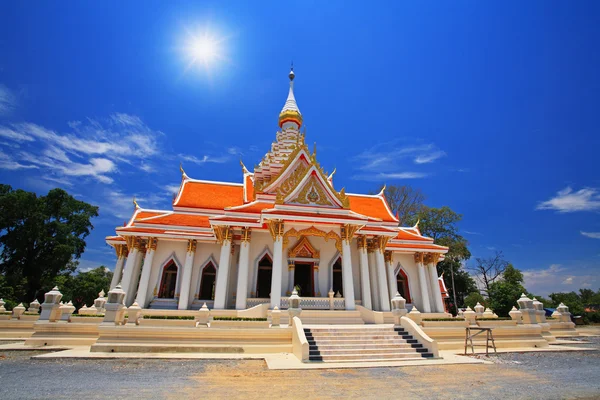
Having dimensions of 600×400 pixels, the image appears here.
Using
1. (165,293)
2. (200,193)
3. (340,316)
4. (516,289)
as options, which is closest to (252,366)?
(340,316)

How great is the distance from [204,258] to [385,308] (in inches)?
338

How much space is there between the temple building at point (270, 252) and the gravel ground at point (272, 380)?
17.8 feet

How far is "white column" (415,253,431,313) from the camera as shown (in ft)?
53.9

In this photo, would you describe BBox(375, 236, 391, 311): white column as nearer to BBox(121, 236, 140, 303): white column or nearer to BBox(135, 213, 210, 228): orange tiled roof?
BBox(135, 213, 210, 228): orange tiled roof

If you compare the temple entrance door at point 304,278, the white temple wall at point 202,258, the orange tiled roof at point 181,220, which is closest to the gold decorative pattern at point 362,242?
the temple entrance door at point 304,278

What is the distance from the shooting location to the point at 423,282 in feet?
55.3

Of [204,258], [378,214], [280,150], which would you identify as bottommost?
[204,258]

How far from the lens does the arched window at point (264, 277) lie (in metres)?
14.1

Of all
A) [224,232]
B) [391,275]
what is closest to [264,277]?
[224,232]

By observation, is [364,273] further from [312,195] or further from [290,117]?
[290,117]

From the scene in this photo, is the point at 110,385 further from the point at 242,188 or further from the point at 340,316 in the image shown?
the point at 242,188

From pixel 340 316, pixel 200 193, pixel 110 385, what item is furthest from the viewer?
pixel 200 193

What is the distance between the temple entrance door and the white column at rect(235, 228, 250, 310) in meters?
2.54

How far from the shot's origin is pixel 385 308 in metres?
13.4
